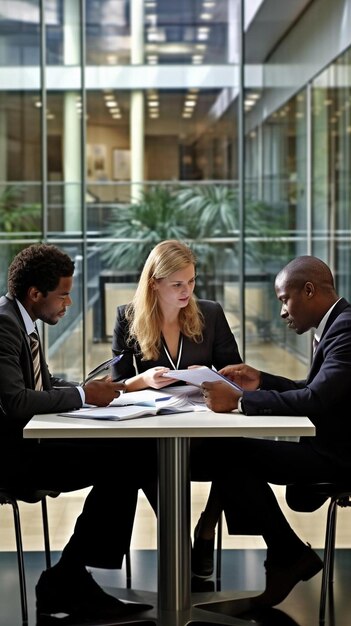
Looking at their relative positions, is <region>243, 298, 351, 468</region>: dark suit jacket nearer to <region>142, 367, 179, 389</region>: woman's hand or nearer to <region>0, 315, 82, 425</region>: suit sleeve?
<region>142, 367, 179, 389</region>: woman's hand

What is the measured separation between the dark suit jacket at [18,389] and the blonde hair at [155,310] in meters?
0.59

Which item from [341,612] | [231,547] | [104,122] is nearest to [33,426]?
[341,612]

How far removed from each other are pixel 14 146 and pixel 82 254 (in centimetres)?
95

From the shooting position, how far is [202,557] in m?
4.41

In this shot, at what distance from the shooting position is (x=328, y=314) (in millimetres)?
4082

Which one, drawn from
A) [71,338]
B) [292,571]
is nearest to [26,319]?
[292,571]

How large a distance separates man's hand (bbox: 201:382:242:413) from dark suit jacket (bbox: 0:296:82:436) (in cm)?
44

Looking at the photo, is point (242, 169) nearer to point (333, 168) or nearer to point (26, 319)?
point (333, 168)

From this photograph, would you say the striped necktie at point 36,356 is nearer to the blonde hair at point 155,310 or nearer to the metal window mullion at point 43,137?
the blonde hair at point 155,310

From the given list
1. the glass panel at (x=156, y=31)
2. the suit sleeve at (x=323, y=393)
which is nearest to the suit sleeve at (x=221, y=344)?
the suit sleeve at (x=323, y=393)

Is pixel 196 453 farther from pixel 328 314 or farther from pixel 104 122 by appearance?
pixel 104 122

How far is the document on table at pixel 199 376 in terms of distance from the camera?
381 centimetres

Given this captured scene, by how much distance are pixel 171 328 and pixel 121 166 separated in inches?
102

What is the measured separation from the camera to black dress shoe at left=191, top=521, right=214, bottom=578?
4.38 meters
